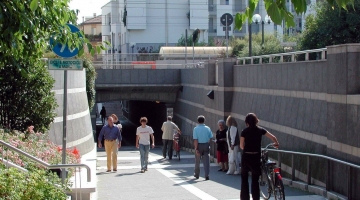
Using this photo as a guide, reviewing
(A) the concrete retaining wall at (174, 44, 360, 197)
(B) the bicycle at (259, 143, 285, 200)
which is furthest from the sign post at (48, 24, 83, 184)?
(A) the concrete retaining wall at (174, 44, 360, 197)

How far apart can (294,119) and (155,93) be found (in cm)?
2408

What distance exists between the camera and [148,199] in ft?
40.2

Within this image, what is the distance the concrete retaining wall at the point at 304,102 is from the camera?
12094 mm

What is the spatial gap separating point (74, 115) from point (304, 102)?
8896 mm

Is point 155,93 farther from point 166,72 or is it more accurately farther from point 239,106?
point 239,106

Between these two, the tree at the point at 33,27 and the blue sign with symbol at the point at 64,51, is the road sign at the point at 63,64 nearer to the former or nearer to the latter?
the blue sign with symbol at the point at 64,51

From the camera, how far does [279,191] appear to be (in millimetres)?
10414

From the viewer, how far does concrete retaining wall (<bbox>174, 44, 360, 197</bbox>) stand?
39.7ft

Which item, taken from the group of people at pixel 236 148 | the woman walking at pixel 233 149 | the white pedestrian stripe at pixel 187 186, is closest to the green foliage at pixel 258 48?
the group of people at pixel 236 148

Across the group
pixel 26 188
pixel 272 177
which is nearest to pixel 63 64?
pixel 26 188

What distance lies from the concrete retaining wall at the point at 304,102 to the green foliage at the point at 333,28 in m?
6.54

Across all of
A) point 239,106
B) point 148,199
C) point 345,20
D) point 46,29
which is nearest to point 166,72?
point 345,20

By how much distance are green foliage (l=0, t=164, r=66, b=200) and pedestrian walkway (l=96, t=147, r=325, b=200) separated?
168 inches

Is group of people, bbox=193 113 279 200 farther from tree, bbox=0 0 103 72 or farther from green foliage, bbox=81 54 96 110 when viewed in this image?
green foliage, bbox=81 54 96 110
